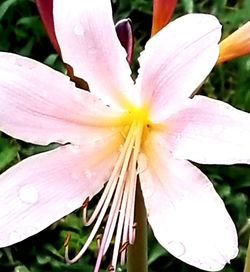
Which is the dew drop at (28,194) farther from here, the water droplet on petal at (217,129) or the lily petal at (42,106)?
the water droplet on petal at (217,129)

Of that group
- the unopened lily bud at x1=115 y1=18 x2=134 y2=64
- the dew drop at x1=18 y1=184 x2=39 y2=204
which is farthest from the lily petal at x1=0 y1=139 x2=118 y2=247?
the unopened lily bud at x1=115 y1=18 x2=134 y2=64

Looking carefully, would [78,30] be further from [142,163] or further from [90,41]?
[142,163]

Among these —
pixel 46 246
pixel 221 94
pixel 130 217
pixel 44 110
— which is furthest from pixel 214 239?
pixel 221 94

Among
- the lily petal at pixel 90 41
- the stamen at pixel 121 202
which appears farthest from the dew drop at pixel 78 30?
the stamen at pixel 121 202

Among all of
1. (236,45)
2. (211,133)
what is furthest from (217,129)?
(236,45)

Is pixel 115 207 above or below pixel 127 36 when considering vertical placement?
below

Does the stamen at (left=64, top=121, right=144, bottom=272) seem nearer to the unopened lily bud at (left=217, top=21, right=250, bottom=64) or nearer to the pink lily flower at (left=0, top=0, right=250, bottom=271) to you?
the pink lily flower at (left=0, top=0, right=250, bottom=271)
